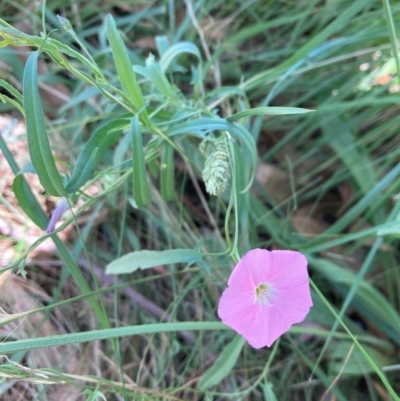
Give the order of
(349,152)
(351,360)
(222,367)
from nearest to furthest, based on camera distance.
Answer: (222,367)
(351,360)
(349,152)

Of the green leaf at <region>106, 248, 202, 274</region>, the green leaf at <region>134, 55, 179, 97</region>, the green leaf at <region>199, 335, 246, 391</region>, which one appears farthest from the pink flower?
the green leaf at <region>134, 55, 179, 97</region>

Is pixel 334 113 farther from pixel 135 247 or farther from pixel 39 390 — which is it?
pixel 39 390

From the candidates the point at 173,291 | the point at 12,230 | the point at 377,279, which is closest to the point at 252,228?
the point at 173,291

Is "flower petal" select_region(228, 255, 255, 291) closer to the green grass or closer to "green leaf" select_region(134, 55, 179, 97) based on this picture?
the green grass

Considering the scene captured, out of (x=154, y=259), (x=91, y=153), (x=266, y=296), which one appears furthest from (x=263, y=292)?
(x=91, y=153)

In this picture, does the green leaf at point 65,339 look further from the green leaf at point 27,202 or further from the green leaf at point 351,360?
the green leaf at point 351,360

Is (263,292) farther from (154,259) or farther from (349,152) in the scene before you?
(349,152)
